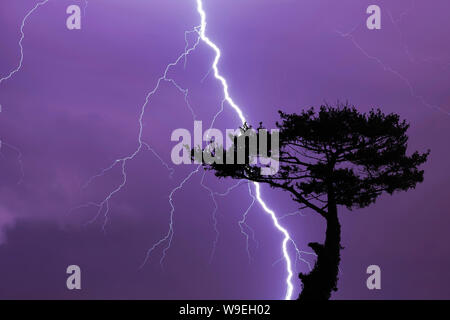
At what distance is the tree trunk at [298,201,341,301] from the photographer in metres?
8.45

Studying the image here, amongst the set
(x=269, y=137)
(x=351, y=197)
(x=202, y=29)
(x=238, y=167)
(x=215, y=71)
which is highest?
(x=202, y=29)

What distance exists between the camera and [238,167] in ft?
30.7

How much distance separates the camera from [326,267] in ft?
28.4

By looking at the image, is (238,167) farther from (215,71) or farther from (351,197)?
(215,71)

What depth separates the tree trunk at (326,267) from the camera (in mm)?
8445

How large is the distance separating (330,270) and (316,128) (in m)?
2.96

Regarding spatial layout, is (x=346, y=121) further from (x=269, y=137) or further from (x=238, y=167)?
(x=238, y=167)
